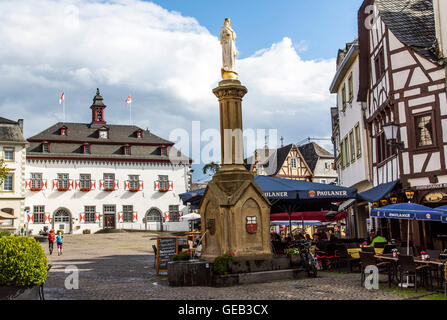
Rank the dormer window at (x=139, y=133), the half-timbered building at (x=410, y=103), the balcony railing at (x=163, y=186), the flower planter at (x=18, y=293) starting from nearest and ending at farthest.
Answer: the flower planter at (x=18, y=293) → the half-timbered building at (x=410, y=103) → the balcony railing at (x=163, y=186) → the dormer window at (x=139, y=133)

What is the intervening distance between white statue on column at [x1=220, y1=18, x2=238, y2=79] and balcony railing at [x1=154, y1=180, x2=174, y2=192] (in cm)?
4272

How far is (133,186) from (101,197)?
380cm

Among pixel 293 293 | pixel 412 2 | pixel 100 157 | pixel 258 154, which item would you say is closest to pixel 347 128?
pixel 412 2

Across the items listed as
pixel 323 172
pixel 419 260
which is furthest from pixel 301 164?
pixel 419 260

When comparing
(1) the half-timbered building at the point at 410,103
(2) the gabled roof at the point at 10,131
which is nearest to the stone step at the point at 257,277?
(1) the half-timbered building at the point at 410,103

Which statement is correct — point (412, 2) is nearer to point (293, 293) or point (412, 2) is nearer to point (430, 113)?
point (430, 113)

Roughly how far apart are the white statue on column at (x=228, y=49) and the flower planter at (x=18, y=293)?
798 cm

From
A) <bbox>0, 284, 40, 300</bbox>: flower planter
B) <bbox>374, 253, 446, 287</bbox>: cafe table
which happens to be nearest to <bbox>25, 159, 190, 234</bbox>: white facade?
<bbox>374, 253, 446, 287</bbox>: cafe table

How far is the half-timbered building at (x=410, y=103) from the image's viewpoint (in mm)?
16797

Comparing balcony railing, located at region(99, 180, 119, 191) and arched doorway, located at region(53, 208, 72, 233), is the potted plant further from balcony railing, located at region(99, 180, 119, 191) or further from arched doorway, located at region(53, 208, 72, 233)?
balcony railing, located at region(99, 180, 119, 191)

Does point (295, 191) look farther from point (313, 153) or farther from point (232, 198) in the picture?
point (313, 153)

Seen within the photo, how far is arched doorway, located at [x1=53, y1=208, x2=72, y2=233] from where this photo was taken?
51656 mm

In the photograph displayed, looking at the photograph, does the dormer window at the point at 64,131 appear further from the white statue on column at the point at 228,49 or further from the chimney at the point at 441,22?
the chimney at the point at 441,22
